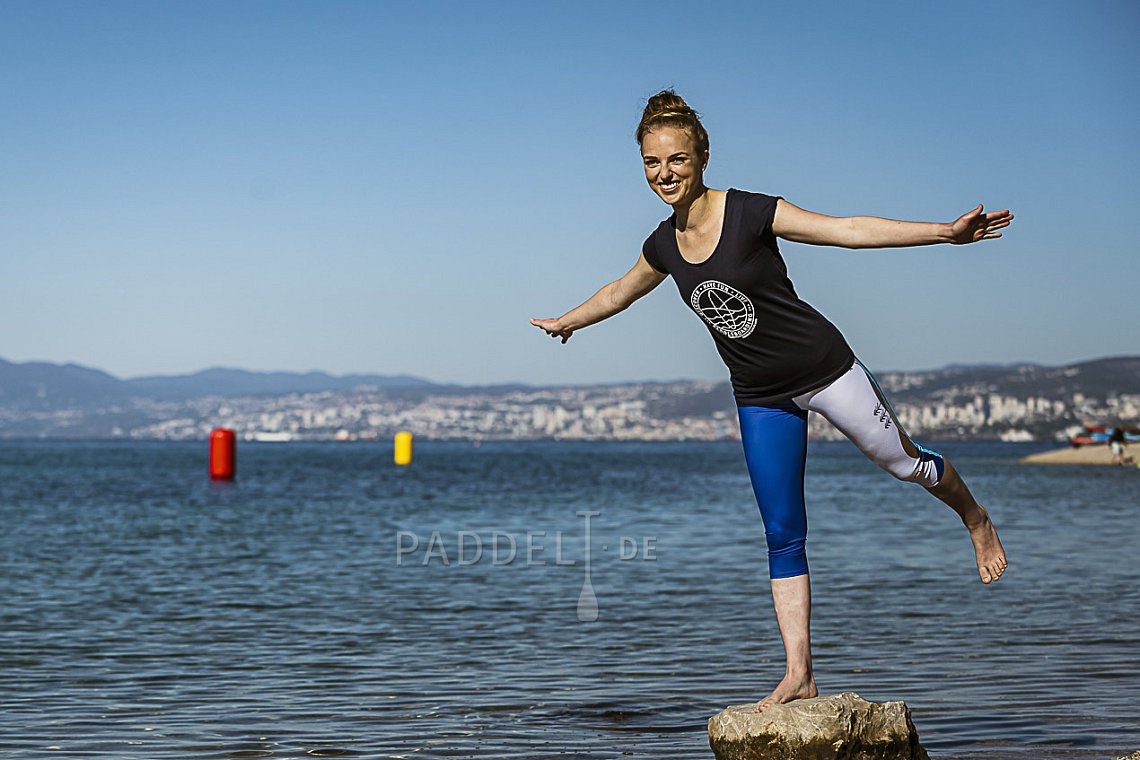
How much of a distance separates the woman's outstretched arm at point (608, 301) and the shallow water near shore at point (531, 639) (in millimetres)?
2211

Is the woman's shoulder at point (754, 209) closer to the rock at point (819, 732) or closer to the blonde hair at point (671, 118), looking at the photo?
the blonde hair at point (671, 118)

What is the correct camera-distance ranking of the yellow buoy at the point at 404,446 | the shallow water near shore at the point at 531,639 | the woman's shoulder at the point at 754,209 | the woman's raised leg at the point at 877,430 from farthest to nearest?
the yellow buoy at the point at 404,446 → the shallow water near shore at the point at 531,639 → the woman's raised leg at the point at 877,430 → the woman's shoulder at the point at 754,209

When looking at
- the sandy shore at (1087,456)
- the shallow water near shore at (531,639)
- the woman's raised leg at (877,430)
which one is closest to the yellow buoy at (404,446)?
the sandy shore at (1087,456)

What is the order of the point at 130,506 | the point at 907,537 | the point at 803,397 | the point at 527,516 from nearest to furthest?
the point at 803,397, the point at 907,537, the point at 527,516, the point at 130,506

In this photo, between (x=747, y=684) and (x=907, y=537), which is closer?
(x=747, y=684)

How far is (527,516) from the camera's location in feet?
107

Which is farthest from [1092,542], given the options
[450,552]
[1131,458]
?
[1131,458]

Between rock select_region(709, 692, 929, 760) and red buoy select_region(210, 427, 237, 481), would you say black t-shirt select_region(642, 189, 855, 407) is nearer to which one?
rock select_region(709, 692, 929, 760)

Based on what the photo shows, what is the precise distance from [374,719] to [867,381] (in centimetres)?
393

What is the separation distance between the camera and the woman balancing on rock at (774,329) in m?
5.02

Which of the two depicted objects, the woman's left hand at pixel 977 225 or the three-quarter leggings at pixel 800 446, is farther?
the three-quarter leggings at pixel 800 446

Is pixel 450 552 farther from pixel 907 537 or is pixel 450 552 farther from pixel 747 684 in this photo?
pixel 747 684

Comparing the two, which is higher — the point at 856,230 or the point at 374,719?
the point at 856,230

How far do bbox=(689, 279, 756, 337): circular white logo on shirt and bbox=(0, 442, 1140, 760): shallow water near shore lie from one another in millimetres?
2524
